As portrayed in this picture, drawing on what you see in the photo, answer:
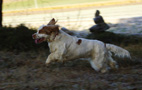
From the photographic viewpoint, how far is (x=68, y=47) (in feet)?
18.9

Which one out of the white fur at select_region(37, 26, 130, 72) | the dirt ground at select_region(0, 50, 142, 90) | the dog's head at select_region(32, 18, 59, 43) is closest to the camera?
→ the dirt ground at select_region(0, 50, 142, 90)

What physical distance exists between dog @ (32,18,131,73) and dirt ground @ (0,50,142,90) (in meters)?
0.36

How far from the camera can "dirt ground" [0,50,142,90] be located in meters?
4.63

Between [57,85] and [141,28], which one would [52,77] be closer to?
[57,85]

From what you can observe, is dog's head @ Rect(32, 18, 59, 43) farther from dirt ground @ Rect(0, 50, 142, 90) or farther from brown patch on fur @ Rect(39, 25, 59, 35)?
dirt ground @ Rect(0, 50, 142, 90)

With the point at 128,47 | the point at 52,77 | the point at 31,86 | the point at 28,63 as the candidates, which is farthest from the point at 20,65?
the point at 128,47

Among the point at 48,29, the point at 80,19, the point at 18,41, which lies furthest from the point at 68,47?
the point at 80,19

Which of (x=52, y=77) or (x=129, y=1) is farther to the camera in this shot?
(x=129, y=1)

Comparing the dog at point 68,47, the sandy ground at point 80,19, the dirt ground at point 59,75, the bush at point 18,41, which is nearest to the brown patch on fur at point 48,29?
the dog at point 68,47

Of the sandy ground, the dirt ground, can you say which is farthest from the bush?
the sandy ground

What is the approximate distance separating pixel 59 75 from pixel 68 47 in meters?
0.72

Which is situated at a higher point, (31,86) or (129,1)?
Result: (129,1)

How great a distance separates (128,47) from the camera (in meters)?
8.53

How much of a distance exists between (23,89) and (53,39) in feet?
5.31
